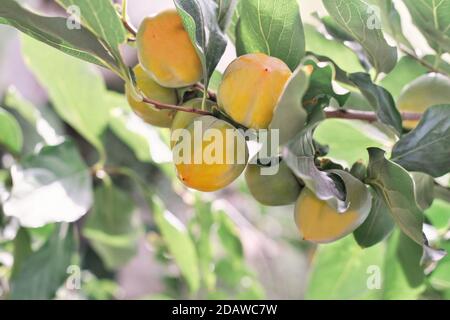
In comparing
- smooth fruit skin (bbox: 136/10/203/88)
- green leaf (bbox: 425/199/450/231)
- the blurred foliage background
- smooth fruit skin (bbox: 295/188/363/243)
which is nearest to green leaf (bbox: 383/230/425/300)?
the blurred foliage background

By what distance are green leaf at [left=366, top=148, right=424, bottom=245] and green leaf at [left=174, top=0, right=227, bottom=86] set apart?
13 centimetres

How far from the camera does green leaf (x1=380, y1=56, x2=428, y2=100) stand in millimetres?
640

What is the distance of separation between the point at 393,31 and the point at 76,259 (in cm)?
51

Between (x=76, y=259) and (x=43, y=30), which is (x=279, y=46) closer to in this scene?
(x=43, y=30)

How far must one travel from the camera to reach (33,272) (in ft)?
2.42

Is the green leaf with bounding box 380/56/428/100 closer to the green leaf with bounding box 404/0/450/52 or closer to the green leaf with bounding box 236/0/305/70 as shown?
the green leaf with bounding box 404/0/450/52

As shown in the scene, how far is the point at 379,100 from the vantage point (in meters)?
0.49

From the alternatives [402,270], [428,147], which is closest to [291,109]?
[428,147]

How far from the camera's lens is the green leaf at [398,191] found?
1.44 feet

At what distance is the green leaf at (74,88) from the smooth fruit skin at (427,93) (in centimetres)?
43

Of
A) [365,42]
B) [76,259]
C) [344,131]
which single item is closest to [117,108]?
[76,259]

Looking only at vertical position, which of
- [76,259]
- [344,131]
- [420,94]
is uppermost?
[420,94]
